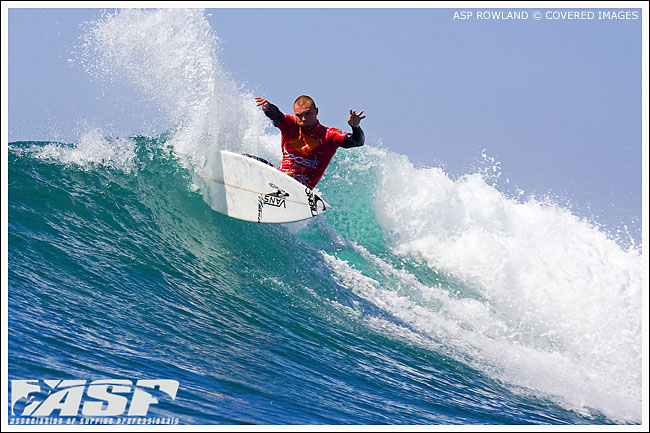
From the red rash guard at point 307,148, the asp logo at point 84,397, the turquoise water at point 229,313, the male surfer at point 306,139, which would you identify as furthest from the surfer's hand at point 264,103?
the asp logo at point 84,397

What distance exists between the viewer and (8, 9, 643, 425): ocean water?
189 inches

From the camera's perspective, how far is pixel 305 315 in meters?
6.89

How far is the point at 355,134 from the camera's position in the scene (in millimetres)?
6535

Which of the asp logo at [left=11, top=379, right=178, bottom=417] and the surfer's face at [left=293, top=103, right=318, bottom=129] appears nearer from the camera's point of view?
the asp logo at [left=11, top=379, right=178, bottom=417]

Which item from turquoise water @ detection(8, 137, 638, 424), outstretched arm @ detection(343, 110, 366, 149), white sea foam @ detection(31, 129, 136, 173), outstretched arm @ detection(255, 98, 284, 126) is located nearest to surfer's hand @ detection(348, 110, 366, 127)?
outstretched arm @ detection(343, 110, 366, 149)

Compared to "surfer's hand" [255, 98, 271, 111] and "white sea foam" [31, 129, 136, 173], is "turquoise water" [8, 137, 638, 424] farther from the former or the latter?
"surfer's hand" [255, 98, 271, 111]

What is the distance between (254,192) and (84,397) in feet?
14.8

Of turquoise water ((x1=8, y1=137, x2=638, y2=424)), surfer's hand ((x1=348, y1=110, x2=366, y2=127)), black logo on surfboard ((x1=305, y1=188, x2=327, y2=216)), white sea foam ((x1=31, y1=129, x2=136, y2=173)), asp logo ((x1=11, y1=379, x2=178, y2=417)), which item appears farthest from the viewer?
white sea foam ((x1=31, y1=129, x2=136, y2=173))

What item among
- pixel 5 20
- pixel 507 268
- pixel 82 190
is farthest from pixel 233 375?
pixel 507 268

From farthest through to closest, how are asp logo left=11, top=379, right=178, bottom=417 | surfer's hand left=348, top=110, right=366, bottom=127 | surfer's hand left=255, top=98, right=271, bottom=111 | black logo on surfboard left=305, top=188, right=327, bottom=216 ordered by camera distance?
black logo on surfboard left=305, top=188, right=327, bottom=216, surfer's hand left=255, top=98, right=271, bottom=111, surfer's hand left=348, top=110, right=366, bottom=127, asp logo left=11, top=379, right=178, bottom=417

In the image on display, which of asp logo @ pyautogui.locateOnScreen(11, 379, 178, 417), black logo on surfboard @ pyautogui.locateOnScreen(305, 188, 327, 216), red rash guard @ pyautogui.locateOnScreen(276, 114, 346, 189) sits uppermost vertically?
red rash guard @ pyautogui.locateOnScreen(276, 114, 346, 189)

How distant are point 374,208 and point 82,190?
574cm

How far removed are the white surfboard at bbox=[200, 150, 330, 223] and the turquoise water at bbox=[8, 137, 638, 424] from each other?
0.40 meters

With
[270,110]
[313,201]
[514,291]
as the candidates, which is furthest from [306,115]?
[514,291]
